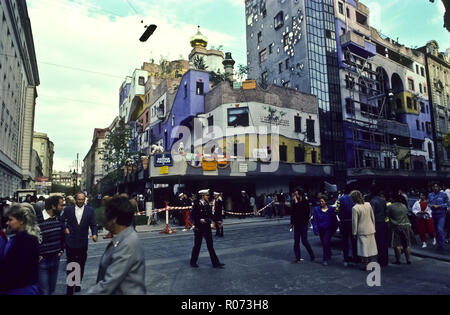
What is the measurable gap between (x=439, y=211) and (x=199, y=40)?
4256cm

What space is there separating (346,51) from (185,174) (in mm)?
29309

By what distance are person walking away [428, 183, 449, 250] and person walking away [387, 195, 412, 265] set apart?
2166 mm

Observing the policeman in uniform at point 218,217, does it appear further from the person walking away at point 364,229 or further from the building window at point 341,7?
the building window at point 341,7

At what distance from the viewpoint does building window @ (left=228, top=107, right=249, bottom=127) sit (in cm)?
2757

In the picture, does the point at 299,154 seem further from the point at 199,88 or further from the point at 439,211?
the point at 439,211

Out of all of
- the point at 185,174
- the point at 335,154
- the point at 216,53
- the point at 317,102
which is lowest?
the point at 185,174

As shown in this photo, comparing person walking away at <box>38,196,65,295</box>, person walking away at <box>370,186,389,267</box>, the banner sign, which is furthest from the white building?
person walking away at <box>370,186,389,267</box>

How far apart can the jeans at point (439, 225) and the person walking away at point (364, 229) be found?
12.7ft

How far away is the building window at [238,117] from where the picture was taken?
27567 mm
